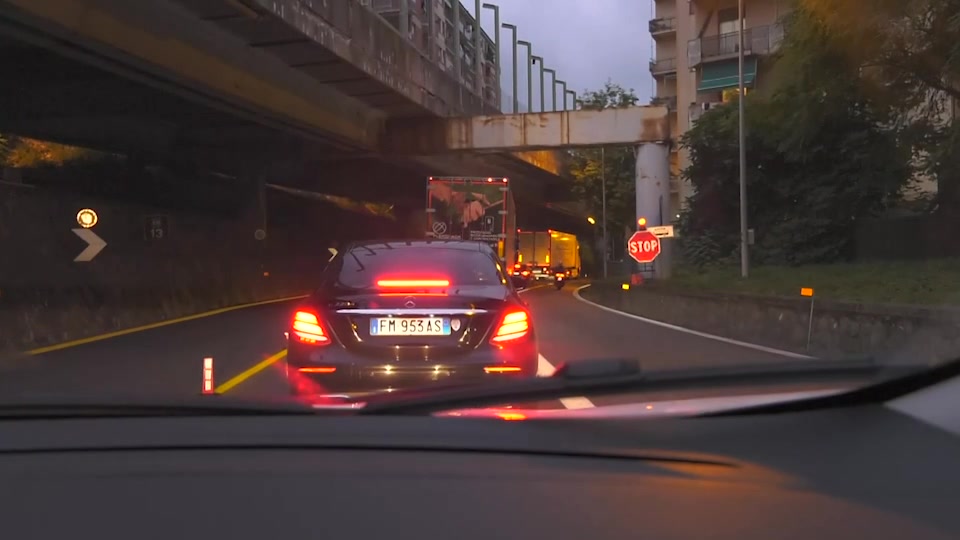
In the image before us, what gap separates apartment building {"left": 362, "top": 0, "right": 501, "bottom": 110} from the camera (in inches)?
1983

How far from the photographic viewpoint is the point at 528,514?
1.94 m

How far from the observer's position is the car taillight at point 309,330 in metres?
5.83

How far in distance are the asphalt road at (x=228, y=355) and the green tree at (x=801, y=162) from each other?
838 centimetres

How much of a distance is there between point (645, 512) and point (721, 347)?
11095 mm

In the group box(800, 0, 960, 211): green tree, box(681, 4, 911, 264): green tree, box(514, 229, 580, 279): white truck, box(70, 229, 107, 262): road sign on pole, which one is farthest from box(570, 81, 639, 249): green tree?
box(70, 229, 107, 262): road sign on pole

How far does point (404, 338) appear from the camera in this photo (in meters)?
5.70

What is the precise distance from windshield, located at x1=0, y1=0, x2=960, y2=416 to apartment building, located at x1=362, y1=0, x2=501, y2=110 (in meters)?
14.2

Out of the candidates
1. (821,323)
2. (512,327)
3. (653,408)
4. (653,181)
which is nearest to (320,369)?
(512,327)

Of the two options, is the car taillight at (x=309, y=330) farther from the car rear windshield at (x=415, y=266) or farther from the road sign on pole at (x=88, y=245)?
the road sign on pole at (x=88, y=245)

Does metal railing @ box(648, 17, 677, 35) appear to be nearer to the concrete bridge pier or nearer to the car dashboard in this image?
the concrete bridge pier

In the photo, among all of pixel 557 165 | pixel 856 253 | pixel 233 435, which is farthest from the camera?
pixel 557 165

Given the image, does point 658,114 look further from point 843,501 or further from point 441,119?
point 843,501

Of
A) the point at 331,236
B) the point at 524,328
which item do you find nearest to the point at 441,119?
the point at 331,236

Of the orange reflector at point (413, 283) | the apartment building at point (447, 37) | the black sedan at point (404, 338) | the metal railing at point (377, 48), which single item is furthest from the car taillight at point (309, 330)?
the apartment building at point (447, 37)
